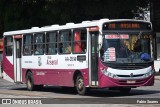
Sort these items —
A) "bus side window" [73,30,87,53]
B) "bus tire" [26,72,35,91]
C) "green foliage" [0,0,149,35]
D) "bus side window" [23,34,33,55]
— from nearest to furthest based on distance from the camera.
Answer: "bus side window" [73,30,87,53], "bus side window" [23,34,33,55], "bus tire" [26,72,35,91], "green foliage" [0,0,149,35]

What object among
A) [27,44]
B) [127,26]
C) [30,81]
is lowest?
[30,81]

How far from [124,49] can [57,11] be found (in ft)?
62.5

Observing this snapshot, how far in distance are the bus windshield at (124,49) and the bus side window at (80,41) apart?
47.8 inches

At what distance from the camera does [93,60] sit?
2016 centimetres

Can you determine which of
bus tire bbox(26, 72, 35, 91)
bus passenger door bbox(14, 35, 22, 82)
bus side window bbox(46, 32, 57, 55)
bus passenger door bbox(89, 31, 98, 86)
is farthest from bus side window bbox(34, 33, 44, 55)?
bus passenger door bbox(89, 31, 98, 86)

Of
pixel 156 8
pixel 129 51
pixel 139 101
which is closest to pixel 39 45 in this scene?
pixel 129 51

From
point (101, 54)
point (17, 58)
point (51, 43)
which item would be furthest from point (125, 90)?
point (17, 58)

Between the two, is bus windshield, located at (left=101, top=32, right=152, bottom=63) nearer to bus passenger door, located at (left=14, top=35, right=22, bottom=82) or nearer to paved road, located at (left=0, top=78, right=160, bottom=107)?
paved road, located at (left=0, top=78, right=160, bottom=107)

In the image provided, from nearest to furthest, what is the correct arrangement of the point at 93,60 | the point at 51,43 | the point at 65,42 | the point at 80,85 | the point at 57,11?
1. the point at 93,60
2. the point at 80,85
3. the point at 65,42
4. the point at 51,43
5. the point at 57,11

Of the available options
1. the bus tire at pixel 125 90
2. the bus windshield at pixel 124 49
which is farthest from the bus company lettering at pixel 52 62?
the bus windshield at pixel 124 49

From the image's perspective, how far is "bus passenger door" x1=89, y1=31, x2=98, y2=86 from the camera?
2006cm

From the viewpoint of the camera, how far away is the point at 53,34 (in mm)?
23094

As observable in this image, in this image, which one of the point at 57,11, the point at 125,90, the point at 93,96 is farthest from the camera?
the point at 57,11

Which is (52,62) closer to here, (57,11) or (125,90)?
(125,90)
